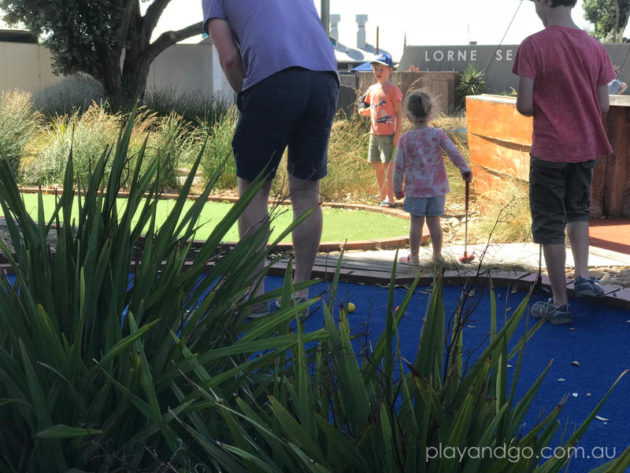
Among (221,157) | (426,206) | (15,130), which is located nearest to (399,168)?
(426,206)

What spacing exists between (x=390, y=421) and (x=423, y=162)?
170 inches

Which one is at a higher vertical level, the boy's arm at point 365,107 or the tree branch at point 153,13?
the tree branch at point 153,13

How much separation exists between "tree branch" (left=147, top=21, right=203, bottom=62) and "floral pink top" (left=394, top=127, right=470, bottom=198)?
18.1 meters

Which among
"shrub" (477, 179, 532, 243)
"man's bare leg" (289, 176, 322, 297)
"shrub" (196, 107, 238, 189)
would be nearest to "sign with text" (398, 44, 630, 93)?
A: "shrub" (196, 107, 238, 189)

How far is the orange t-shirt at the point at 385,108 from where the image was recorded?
9.59 m

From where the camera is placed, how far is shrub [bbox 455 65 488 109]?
33.4m

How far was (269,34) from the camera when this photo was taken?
3.74 m

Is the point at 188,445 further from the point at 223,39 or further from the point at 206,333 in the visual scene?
the point at 223,39

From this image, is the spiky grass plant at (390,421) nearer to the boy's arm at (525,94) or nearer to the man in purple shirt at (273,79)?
the man in purple shirt at (273,79)

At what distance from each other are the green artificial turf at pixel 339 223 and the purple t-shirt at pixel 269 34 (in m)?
3.27

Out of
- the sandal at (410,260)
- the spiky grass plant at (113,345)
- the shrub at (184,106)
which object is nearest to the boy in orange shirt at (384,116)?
the sandal at (410,260)

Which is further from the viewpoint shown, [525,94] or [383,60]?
[383,60]

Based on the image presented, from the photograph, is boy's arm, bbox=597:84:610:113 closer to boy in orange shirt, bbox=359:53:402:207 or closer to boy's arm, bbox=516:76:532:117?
boy's arm, bbox=516:76:532:117

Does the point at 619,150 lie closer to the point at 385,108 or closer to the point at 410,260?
the point at 385,108
